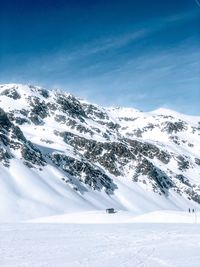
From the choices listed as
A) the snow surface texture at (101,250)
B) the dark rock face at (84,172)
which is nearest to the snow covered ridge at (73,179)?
the dark rock face at (84,172)

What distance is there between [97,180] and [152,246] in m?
132

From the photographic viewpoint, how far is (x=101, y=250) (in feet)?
88.4

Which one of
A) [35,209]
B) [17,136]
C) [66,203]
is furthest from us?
[17,136]

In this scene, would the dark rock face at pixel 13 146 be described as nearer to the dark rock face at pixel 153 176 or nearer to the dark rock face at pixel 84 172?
the dark rock face at pixel 84 172

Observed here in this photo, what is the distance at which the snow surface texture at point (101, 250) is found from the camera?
2225 centimetres

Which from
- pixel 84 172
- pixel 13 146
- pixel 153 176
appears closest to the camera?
pixel 13 146

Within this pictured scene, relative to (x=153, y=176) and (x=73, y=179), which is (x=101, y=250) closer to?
(x=73, y=179)

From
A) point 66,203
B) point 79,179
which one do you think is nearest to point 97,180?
point 79,179

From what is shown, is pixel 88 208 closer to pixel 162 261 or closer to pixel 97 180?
pixel 97 180

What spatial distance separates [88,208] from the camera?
122688mm

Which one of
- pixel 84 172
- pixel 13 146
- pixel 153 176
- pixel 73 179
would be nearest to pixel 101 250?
pixel 13 146

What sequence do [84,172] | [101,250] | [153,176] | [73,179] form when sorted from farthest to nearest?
1. [153,176]
2. [84,172]
3. [73,179]
4. [101,250]

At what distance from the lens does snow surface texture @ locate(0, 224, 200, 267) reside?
73.0 feet

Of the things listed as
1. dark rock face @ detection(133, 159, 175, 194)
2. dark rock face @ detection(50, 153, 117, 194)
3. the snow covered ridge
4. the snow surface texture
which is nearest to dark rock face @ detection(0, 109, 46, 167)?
the snow covered ridge
